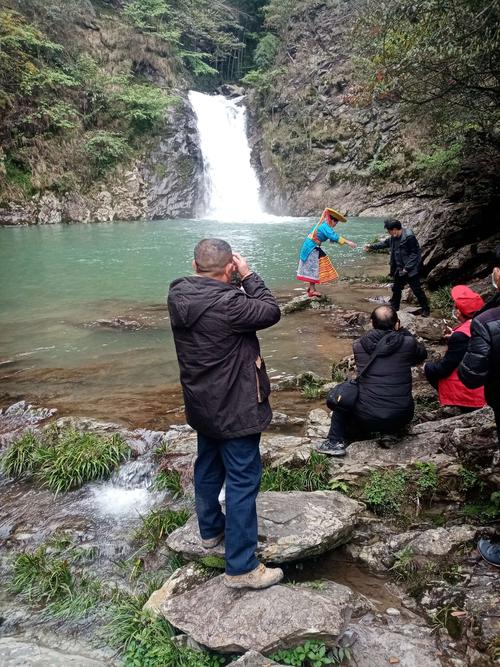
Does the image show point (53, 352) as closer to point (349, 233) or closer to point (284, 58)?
point (349, 233)

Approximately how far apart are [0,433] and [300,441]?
11.4 ft

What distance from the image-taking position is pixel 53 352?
333 inches

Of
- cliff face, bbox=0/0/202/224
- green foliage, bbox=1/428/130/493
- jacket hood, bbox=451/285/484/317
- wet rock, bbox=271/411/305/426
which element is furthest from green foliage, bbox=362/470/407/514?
cliff face, bbox=0/0/202/224

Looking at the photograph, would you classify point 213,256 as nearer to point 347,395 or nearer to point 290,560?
point 290,560

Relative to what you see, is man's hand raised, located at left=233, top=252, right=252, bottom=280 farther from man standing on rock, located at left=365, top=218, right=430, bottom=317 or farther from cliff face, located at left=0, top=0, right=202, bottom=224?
cliff face, located at left=0, top=0, right=202, bottom=224

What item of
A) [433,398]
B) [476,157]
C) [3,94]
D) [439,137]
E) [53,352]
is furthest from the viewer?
[3,94]

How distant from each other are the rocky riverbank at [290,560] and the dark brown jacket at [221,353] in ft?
2.98

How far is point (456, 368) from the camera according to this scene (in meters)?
4.60

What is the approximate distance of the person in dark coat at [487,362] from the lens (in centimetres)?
277

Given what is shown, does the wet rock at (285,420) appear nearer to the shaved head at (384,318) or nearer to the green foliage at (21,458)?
the shaved head at (384,318)

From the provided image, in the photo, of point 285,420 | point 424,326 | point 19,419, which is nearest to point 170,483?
point 285,420

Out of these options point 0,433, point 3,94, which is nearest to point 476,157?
point 0,433

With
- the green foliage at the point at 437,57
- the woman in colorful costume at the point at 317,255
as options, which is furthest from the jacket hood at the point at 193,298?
the woman in colorful costume at the point at 317,255

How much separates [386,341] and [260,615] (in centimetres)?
244
